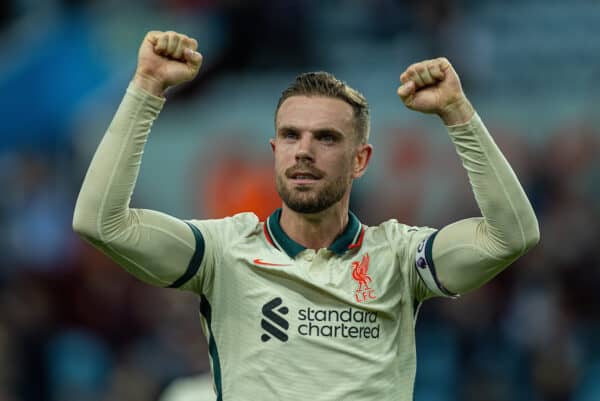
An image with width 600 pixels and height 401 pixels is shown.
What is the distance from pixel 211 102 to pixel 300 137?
7.37m

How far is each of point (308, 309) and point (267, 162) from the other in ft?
22.3

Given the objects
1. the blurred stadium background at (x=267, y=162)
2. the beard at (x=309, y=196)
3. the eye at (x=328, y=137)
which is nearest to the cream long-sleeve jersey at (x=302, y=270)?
the beard at (x=309, y=196)

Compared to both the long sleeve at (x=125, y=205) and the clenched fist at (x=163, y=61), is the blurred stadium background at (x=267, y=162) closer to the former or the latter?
the long sleeve at (x=125, y=205)

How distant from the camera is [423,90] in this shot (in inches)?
185

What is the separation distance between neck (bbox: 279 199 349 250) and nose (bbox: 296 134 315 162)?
0.29 m

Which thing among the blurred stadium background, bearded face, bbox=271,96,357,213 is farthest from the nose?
the blurred stadium background

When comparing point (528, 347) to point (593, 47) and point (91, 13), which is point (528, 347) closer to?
point (593, 47)

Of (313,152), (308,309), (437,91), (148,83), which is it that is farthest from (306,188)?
(148,83)

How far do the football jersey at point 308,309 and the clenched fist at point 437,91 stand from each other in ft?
1.87

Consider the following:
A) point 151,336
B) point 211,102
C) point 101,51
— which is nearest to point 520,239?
point 151,336

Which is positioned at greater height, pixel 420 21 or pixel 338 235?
pixel 420 21

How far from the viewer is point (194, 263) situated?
190 inches

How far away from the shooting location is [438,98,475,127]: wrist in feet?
15.3

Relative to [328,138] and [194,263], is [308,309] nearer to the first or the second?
[194,263]
